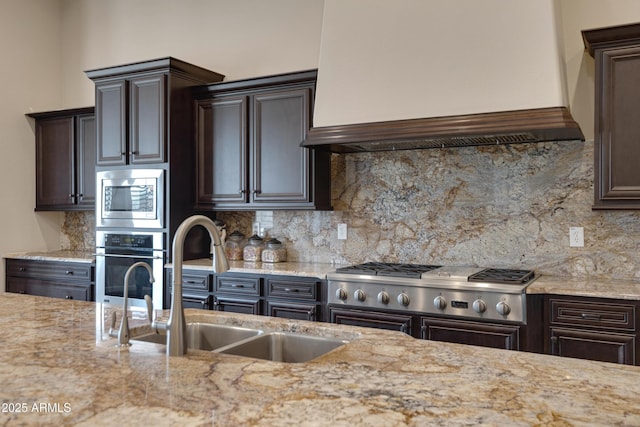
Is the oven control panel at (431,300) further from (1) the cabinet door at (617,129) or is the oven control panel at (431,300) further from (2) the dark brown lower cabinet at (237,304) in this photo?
(1) the cabinet door at (617,129)

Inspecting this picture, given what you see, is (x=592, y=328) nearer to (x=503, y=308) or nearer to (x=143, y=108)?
(x=503, y=308)

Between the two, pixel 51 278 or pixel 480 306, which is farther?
pixel 51 278

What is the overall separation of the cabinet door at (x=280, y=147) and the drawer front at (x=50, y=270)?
176cm

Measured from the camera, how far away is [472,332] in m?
3.06

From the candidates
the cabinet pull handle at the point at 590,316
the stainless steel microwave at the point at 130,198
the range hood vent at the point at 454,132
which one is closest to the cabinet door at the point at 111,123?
the stainless steel microwave at the point at 130,198

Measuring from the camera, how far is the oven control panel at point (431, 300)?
2947 millimetres

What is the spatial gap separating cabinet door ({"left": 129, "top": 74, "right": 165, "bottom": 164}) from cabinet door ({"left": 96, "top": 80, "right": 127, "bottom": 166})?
81 mm

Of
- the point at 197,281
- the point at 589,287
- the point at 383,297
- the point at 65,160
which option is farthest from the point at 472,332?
the point at 65,160

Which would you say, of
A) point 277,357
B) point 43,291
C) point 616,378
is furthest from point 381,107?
point 43,291

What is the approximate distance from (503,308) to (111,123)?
3.41 m

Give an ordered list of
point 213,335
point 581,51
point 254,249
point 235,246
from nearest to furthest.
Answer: point 213,335, point 581,51, point 254,249, point 235,246

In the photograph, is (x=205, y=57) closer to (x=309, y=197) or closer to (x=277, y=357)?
(x=309, y=197)

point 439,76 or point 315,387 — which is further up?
point 439,76

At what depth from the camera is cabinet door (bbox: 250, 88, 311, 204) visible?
3928 millimetres
